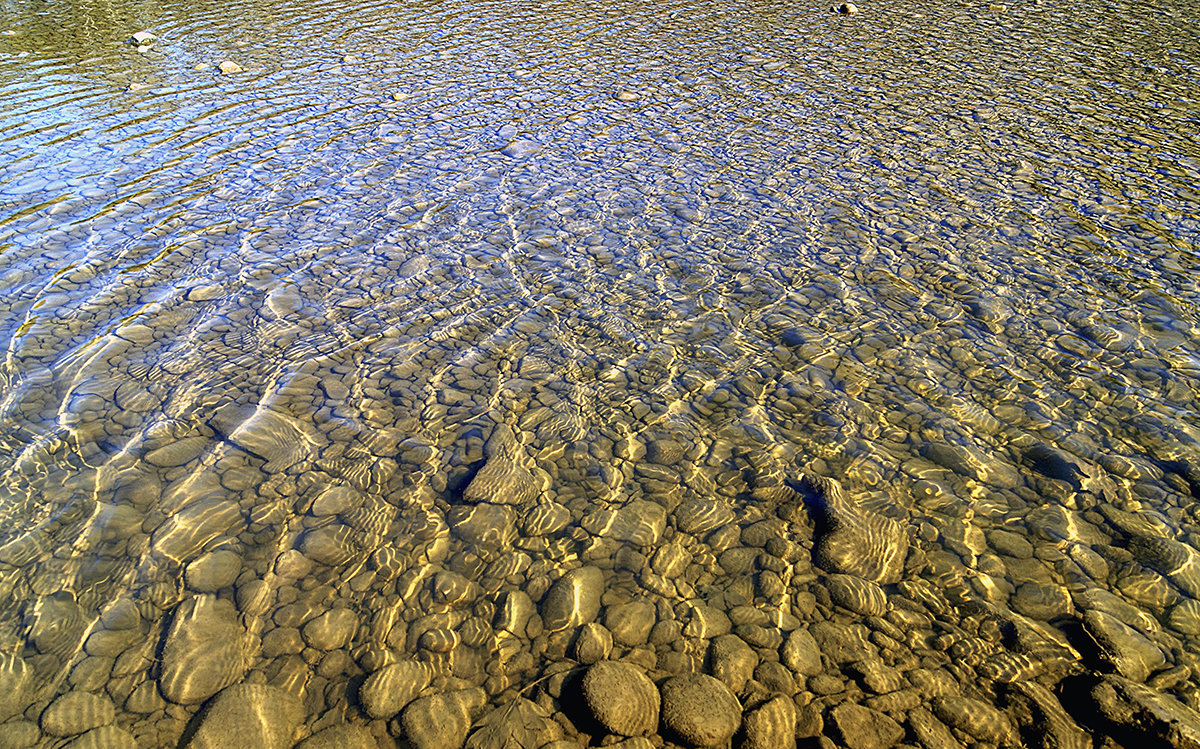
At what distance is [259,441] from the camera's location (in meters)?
7.38

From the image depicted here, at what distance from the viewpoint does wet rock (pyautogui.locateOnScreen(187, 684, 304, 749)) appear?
478cm

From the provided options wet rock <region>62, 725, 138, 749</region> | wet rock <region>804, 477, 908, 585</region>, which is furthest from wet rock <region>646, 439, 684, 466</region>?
wet rock <region>62, 725, 138, 749</region>

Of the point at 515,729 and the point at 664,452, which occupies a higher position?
the point at 515,729

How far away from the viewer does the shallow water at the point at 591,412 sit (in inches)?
213

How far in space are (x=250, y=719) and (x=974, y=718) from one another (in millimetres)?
4905

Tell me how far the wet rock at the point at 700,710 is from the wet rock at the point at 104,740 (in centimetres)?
356

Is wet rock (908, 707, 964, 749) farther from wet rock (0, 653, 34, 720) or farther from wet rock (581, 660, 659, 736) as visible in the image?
wet rock (0, 653, 34, 720)

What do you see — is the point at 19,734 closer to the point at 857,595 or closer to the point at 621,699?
the point at 621,699

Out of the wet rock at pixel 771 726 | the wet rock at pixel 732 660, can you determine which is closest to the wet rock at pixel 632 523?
the wet rock at pixel 732 660

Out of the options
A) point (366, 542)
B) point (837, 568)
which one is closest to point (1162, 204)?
point (837, 568)

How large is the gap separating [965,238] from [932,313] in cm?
274

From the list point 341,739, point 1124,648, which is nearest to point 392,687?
point 341,739

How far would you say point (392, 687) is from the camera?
5.14 metres

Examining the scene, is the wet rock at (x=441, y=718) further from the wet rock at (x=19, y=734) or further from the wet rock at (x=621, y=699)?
the wet rock at (x=19, y=734)
